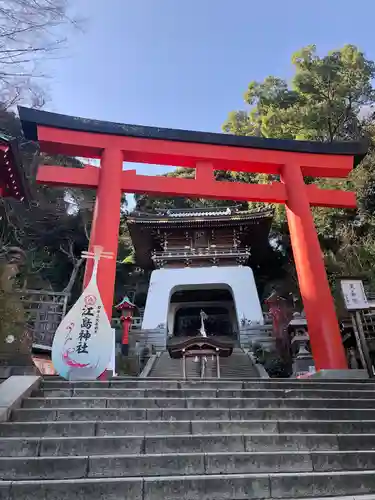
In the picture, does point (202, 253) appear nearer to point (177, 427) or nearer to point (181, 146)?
point (181, 146)

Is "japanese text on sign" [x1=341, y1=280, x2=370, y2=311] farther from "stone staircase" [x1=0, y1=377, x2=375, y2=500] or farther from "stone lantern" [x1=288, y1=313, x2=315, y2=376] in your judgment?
"stone lantern" [x1=288, y1=313, x2=315, y2=376]

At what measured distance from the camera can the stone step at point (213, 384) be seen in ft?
14.3

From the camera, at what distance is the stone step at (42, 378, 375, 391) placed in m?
4.37

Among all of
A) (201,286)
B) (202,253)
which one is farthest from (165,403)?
(202,253)

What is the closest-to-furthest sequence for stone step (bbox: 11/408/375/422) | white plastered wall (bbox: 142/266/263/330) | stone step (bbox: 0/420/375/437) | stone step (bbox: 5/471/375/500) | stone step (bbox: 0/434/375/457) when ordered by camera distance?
stone step (bbox: 5/471/375/500)
stone step (bbox: 0/434/375/457)
stone step (bbox: 0/420/375/437)
stone step (bbox: 11/408/375/422)
white plastered wall (bbox: 142/266/263/330)

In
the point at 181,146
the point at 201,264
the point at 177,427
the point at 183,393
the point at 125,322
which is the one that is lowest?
the point at 177,427

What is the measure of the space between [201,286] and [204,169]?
8.85 meters

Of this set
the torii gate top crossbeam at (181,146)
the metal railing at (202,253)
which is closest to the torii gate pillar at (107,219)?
the torii gate top crossbeam at (181,146)

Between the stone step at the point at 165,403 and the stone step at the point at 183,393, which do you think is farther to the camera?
the stone step at the point at 183,393

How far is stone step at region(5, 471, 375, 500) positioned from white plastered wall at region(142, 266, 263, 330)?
1252cm

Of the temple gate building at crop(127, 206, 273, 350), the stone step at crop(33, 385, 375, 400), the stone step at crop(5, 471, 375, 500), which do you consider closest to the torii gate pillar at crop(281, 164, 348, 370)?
the stone step at crop(33, 385, 375, 400)

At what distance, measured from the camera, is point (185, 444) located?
115 inches

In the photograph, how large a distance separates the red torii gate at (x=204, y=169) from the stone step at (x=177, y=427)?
3.36 metres

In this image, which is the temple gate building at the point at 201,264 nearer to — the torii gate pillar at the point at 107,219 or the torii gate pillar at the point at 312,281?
the torii gate pillar at the point at 312,281
